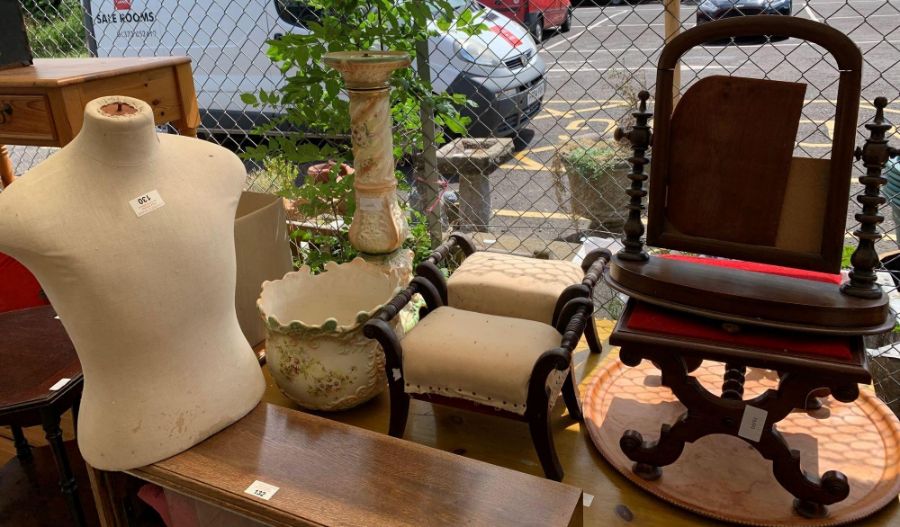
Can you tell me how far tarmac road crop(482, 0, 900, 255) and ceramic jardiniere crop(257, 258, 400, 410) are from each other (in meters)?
0.68

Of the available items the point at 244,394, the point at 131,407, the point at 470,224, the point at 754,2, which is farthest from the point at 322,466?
the point at 754,2

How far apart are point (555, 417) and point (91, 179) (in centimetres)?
93

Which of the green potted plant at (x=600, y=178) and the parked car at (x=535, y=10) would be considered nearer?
the parked car at (x=535, y=10)

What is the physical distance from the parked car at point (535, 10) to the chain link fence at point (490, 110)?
0.02 meters

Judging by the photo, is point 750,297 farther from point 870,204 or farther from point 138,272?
point 138,272

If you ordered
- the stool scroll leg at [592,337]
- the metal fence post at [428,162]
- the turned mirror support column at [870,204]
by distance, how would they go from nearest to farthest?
the turned mirror support column at [870,204] < the stool scroll leg at [592,337] < the metal fence post at [428,162]

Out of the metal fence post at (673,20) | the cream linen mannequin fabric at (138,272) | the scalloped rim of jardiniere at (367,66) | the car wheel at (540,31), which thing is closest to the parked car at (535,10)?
the car wheel at (540,31)

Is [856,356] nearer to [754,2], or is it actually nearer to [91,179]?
[91,179]

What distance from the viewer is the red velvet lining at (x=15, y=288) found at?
1.79 m

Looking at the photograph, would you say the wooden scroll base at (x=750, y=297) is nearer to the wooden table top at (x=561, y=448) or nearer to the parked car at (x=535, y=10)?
the wooden table top at (x=561, y=448)

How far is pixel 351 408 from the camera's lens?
4.84 feet

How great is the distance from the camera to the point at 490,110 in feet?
8.54

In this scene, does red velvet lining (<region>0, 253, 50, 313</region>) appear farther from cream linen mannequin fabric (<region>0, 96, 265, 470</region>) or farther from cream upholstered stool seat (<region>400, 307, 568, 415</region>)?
cream upholstered stool seat (<region>400, 307, 568, 415</region>)

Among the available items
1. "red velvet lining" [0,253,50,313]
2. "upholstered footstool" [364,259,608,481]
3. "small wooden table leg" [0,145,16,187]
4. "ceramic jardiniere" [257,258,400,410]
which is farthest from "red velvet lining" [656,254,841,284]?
"small wooden table leg" [0,145,16,187]
